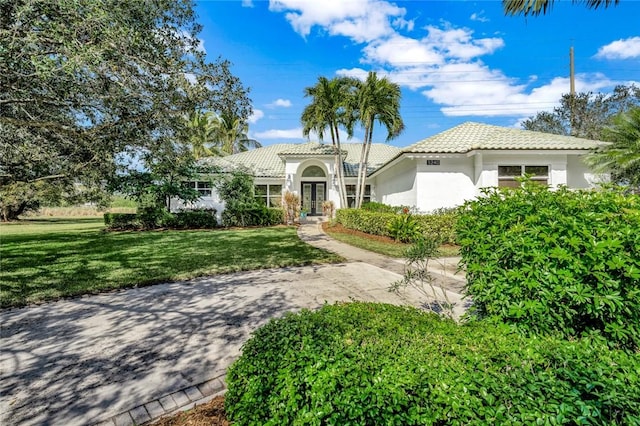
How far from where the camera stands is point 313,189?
2378 cm

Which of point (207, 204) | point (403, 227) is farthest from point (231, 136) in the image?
point (403, 227)

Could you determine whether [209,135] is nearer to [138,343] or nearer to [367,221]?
[367,221]

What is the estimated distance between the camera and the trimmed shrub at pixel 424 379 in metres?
1.38

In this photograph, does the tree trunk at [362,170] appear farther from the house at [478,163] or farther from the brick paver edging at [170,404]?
the brick paver edging at [170,404]

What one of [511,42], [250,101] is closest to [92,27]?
[250,101]

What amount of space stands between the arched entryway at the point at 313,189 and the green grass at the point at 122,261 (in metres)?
11.1

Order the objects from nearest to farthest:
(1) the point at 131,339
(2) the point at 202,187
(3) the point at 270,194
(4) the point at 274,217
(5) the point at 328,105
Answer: (1) the point at 131,339, (5) the point at 328,105, (4) the point at 274,217, (2) the point at 202,187, (3) the point at 270,194

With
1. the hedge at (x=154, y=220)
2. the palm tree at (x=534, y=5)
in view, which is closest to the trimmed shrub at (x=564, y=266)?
the palm tree at (x=534, y=5)

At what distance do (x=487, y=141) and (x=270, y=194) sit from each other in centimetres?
1531

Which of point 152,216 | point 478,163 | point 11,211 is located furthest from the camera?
point 11,211

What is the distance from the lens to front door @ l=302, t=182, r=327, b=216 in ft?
77.8

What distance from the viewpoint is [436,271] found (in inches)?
286

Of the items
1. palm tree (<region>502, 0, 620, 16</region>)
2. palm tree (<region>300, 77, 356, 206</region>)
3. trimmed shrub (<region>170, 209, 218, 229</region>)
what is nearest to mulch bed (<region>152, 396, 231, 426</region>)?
palm tree (<region>502, 0, 620, 16</region>)

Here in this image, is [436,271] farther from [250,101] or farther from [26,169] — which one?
[26,169]
